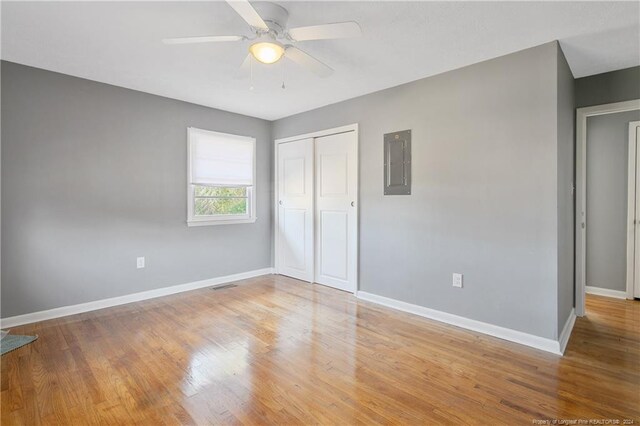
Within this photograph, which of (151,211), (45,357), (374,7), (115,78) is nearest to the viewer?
(374,7)

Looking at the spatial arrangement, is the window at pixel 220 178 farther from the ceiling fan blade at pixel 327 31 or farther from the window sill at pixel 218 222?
the ceiling fan blade at pixel 327 31

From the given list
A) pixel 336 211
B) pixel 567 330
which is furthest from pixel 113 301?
pixel 567 330

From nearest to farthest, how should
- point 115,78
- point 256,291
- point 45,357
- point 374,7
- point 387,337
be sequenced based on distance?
1. point 374,7
2. point 45,357
3. point 387,337
4. point 115,78
5. point 256,291

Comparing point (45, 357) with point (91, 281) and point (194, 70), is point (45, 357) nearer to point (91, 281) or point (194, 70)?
point (91, 281)

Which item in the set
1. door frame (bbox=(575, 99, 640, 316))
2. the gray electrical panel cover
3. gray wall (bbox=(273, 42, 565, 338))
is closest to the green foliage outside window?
gray wall (bbox=(273, 42, 565, 338))

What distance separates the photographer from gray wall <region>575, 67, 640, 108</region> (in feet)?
9.68

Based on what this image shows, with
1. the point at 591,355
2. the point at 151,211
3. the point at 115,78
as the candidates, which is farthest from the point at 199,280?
the point at 591,355

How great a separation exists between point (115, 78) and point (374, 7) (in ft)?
9.07

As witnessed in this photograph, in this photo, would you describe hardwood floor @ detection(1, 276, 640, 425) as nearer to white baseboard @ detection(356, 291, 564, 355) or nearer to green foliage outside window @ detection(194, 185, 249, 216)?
white baseboard @ detection(356, 291, 564, 355)

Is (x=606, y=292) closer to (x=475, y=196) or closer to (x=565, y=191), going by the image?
(x=565, y=191)

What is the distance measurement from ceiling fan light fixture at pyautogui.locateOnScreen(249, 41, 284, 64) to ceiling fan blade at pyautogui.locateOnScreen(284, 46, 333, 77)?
0.14 meters

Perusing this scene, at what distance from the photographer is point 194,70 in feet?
10.1

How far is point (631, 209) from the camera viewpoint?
376cm

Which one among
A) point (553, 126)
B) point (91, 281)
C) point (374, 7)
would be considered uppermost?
point (374, 7)
